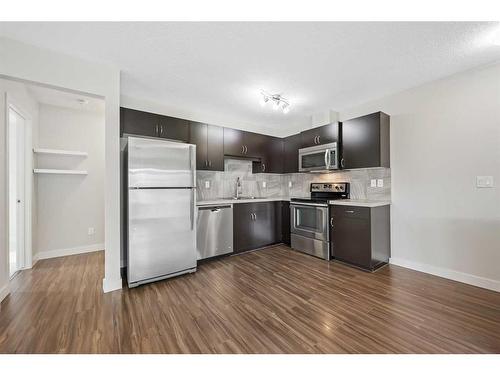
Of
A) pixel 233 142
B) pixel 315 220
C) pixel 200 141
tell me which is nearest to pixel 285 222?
pixel 315 220

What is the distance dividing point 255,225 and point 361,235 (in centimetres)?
165

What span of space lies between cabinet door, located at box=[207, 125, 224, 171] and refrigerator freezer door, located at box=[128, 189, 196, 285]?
937 mm

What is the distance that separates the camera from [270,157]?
4.34 m

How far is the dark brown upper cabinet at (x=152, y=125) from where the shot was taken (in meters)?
2.83

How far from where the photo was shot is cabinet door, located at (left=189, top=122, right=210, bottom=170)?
10.9 ft

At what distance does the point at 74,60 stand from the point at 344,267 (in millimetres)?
3929

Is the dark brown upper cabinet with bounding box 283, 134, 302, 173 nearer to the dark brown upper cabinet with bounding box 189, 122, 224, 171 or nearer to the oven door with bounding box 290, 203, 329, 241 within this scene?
the oven door with bounding box 290, 203, 329, 241

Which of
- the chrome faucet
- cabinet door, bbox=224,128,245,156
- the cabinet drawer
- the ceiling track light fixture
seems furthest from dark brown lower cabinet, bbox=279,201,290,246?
the ceiling track light fixture

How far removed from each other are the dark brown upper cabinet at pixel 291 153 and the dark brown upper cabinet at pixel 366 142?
3.03ft

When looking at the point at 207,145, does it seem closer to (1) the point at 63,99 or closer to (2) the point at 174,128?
(2) the point at 174,128

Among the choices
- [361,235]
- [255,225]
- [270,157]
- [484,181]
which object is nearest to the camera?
[484,181]

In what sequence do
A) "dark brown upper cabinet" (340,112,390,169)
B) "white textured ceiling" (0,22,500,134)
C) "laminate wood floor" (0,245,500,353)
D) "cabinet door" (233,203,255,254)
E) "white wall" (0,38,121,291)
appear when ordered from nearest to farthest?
1. "laminate wood floor" (0,245,500,353)
2. "white textured ceiling" (0,22,500,134)
3. "white wall" (0,38,121,291)
4. "dark brown upper cabinet" (340,112,390,169)
5. "cabinet door" (233,203,255,254)

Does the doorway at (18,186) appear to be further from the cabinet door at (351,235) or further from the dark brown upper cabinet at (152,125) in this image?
the cabinet door at (351,235)
